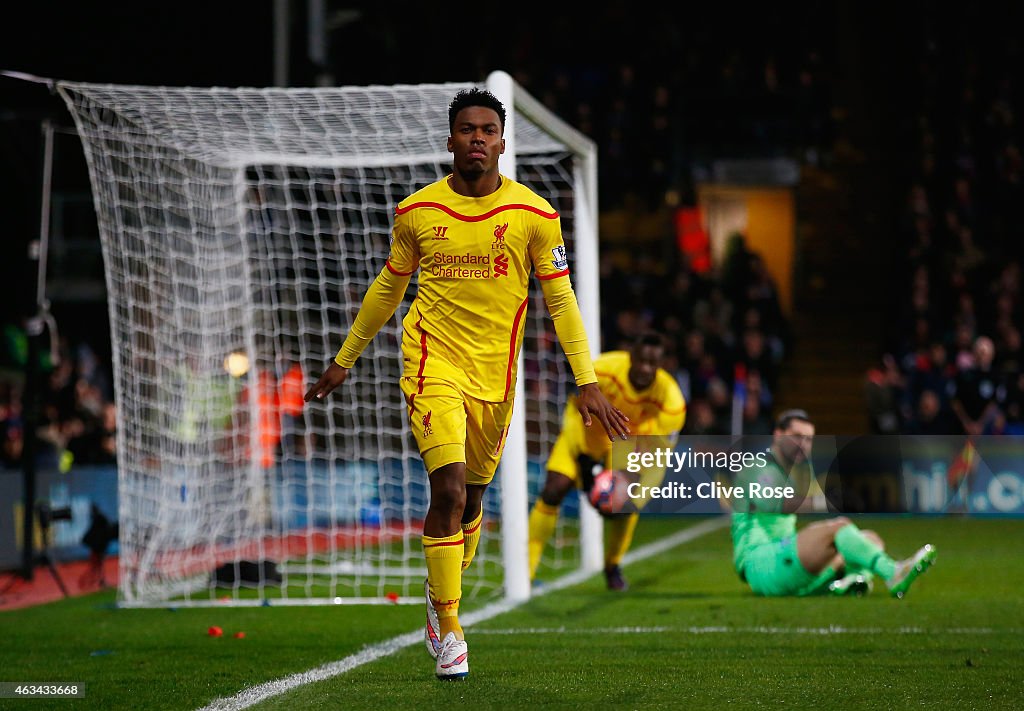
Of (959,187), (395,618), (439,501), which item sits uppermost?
(959,187)

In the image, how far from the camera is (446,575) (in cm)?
534

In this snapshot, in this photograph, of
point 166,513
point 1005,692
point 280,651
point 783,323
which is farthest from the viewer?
point 783,323

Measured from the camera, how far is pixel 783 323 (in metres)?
19.5

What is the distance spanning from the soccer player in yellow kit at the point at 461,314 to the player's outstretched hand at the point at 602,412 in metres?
0.02

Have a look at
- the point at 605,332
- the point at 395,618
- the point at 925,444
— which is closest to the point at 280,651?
the point at 395,618

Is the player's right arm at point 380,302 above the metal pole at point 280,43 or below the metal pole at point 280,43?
below

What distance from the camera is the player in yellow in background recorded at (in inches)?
333

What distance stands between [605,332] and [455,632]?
41.1 ft

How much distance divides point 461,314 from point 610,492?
3.48 meters

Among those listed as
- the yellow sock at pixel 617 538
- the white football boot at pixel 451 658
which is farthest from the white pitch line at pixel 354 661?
the white football boot at pixel 451 658

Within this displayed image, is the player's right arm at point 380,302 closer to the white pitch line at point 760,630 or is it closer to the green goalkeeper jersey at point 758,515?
the white pitch line at point 760,630

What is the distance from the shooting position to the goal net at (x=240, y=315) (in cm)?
876

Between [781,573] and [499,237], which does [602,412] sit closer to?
[499,237]

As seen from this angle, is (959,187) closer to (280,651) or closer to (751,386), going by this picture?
(751,386)
